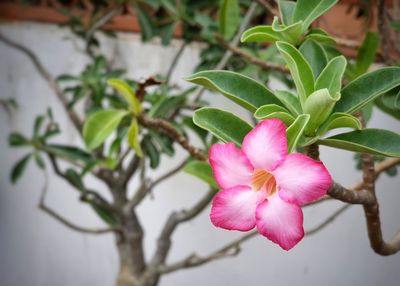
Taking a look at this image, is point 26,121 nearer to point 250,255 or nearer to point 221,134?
point 250,255

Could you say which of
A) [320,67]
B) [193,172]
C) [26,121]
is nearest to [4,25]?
[26,121]

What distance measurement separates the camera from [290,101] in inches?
20.0

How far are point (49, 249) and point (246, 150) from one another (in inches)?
73.3

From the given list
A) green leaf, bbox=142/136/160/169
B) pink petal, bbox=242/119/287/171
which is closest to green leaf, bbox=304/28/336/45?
pink petal, bbox=242/119/287/171

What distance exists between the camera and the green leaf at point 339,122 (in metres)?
0.46

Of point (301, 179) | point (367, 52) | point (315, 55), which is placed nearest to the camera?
point (301, 179)

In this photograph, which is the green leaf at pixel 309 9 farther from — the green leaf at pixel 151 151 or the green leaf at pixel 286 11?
the green leaf at pixel 151 151

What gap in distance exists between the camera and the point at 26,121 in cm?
199

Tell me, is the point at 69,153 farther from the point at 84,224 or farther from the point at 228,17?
the point at 84,224

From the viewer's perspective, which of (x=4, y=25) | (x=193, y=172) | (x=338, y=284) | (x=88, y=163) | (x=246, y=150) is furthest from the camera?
(x=4, y=25)

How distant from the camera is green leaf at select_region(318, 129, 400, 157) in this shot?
1.55ft

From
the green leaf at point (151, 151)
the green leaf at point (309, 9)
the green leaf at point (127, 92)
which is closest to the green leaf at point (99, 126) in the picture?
the green leaf at point (127, 92)

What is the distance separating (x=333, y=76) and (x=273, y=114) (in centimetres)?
11

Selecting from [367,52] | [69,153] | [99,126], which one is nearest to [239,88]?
[367,52]
